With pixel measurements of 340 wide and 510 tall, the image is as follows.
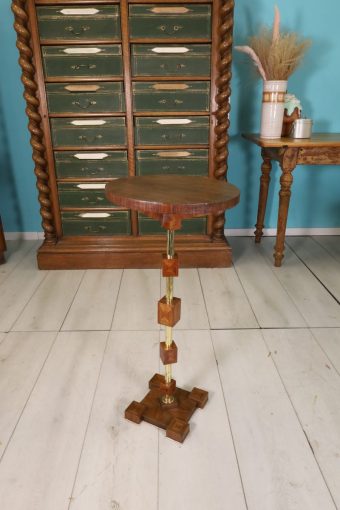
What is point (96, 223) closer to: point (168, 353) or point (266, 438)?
point (168, 353)

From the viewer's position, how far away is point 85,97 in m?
2.10

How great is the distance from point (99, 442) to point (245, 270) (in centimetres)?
146

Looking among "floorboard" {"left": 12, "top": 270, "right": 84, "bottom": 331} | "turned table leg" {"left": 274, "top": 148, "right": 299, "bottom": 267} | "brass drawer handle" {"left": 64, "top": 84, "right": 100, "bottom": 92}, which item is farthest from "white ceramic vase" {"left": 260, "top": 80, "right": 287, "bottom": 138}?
"floorboard" {"left": 12, "top": 270, "right": 84, "bottom": 331}

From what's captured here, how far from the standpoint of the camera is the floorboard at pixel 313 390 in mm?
1092

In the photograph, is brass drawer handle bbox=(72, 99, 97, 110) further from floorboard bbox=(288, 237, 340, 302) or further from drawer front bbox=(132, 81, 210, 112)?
floorboard bbox=(288, 237, 340, 302)

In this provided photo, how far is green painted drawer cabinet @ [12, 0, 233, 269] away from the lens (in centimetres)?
197

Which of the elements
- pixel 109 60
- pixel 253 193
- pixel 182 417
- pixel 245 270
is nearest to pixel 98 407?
pixel 182 417

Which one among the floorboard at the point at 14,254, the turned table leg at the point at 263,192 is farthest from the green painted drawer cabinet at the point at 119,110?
the turned table leg at the point at 263,192

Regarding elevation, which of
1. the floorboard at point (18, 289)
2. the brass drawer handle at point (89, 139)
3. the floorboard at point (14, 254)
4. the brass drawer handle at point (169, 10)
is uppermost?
the brass drawer handle at point (169, 10)

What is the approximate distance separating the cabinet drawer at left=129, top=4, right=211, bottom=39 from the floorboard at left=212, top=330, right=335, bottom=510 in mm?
1628

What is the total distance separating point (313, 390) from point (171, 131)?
154 centimetres

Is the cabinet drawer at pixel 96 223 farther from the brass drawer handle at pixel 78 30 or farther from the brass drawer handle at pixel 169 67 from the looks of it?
the brass drawer handle at pixel 78 30

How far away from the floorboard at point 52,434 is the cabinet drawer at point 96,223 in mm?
937

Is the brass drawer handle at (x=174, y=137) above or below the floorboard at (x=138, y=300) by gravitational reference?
above
